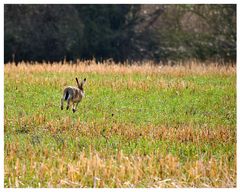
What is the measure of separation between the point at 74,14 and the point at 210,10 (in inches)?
247

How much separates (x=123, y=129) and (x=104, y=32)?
1995cm

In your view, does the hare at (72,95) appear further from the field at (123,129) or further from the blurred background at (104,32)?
the blurred background at (104,32)

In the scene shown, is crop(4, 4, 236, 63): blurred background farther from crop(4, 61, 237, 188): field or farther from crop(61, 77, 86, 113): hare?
crop(61, 77, 86, 113): hare

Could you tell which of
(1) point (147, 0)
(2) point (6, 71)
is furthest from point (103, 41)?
(2) point (6, 71)

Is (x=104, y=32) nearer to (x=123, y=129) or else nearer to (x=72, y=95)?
(x=72, y=95)

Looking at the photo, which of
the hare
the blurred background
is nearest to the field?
the hare

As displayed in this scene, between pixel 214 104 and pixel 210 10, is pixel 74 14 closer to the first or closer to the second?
pixel 210 10

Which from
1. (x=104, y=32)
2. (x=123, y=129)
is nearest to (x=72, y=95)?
(x=123, y=129)

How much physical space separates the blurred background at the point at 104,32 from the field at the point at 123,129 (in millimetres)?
11698

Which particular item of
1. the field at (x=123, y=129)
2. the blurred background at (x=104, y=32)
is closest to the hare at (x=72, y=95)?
the field at (x=123, y=129)

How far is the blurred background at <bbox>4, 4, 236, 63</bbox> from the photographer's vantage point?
29.9 metres

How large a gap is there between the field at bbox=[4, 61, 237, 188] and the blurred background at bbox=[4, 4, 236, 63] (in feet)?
38.4

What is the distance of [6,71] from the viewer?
60.2ft

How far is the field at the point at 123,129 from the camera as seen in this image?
860cm
